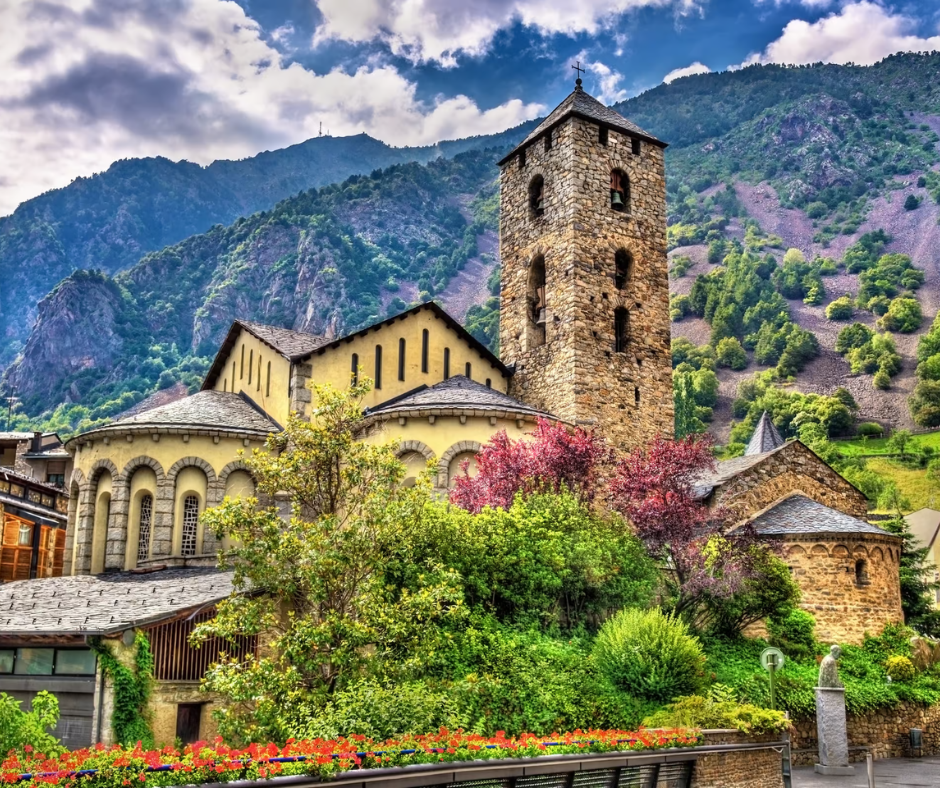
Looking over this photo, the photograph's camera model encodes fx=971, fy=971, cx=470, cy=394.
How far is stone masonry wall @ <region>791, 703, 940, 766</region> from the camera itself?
23.5 meters

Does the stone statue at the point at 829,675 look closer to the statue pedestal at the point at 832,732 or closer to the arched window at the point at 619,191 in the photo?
the statue pedestal at the point at 832,732

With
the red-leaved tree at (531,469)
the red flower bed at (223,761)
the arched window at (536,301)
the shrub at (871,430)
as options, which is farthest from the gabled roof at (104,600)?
the shrub at (871,430)

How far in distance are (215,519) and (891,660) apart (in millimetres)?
19400

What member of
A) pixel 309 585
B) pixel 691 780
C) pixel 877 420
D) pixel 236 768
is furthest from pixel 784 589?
pixel 877 420

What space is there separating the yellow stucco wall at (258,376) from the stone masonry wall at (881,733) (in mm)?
16623

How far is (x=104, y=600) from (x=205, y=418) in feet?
25.8

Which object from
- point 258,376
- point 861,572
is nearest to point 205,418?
point 258,376

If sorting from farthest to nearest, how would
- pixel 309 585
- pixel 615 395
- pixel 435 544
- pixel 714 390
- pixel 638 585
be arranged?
pixel 714 390
pixel 615 395
pixel 638 585
pixel 435 544
pixel 309 585

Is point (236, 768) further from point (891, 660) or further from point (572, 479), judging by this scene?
point (891, 660)

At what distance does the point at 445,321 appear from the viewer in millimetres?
32188

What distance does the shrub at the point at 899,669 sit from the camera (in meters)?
26.8

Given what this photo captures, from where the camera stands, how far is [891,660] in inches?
1064

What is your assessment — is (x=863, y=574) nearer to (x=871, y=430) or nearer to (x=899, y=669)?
(x=899, y=669)

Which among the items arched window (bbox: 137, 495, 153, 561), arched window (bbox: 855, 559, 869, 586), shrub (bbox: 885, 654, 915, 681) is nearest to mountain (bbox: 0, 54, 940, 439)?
arched window (bbox: 855, 559, 869, 586)
